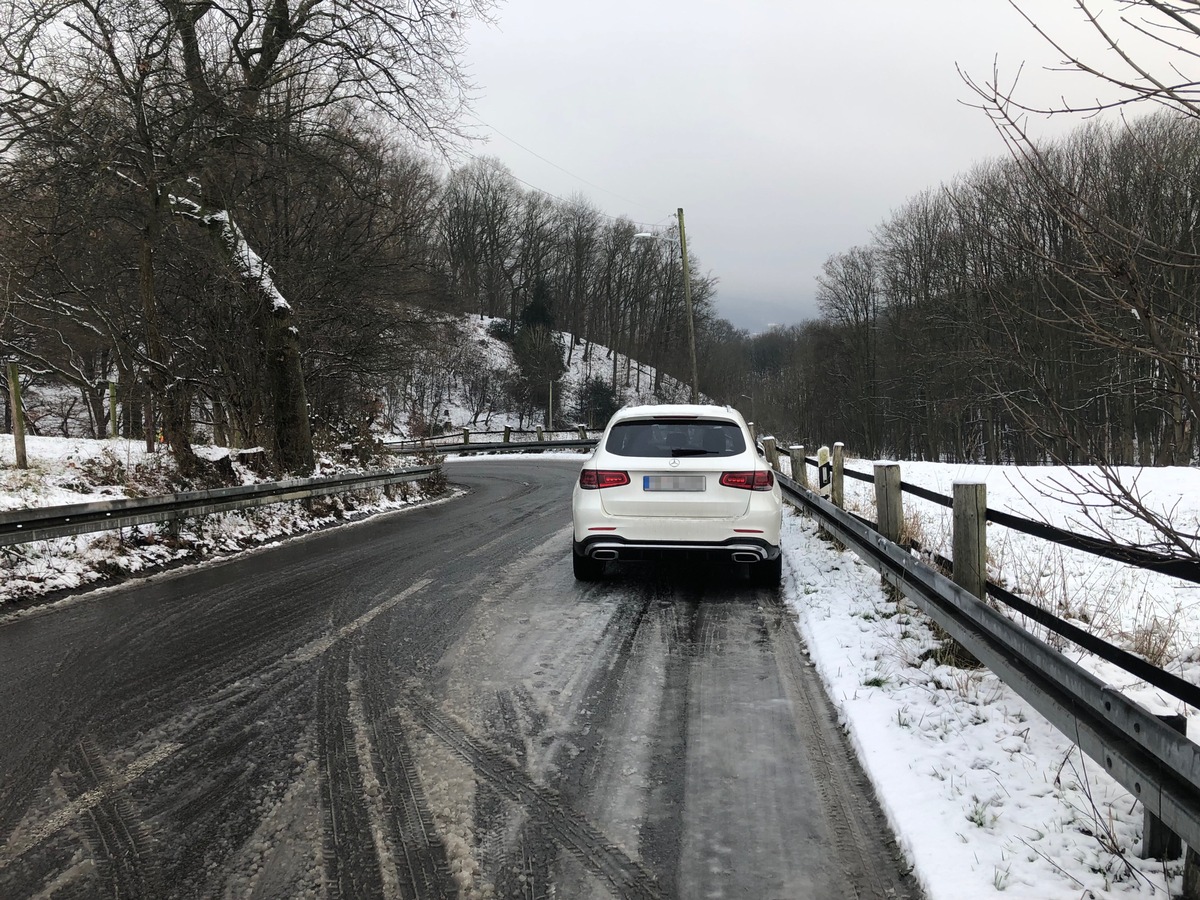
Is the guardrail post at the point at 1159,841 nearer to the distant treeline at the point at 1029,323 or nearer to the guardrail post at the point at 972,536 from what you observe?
the distant treeline at the point at 1029,323

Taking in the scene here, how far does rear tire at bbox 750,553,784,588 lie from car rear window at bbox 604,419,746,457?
1.09 meters

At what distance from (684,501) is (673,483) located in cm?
19

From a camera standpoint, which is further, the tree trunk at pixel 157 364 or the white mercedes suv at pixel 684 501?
the tree trunk at pixel 157 364

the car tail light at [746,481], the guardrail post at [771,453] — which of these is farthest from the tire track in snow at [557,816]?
the guardrail post at [771,453]

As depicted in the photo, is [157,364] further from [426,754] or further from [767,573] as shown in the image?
[426,754]

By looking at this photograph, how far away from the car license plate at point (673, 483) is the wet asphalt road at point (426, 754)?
1.02 m

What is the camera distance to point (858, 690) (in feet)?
14.1

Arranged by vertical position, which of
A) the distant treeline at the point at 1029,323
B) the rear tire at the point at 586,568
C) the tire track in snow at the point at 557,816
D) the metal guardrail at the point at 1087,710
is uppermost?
the distant treeline at the point at 1029,323

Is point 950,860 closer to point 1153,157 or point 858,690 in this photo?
point 858,690

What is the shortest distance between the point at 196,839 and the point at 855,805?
2.63 metres

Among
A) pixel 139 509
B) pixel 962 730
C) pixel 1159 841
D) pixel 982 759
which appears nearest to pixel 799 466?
A: pixel 962 730

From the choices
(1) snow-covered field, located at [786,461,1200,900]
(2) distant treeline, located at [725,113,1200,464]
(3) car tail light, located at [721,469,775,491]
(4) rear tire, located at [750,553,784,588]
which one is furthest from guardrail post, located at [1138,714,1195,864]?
(4) rear tire, located at [750,553,784,588]

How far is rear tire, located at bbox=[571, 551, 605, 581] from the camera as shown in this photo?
7117 mm

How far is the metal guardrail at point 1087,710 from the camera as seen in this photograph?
2.24m
